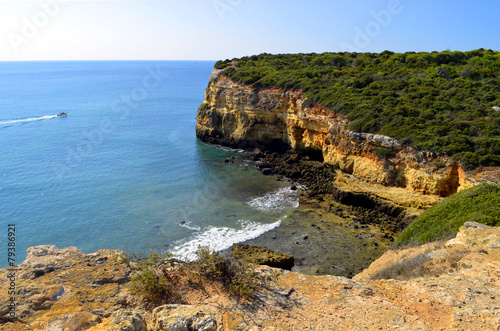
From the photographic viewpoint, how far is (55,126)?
171 ft

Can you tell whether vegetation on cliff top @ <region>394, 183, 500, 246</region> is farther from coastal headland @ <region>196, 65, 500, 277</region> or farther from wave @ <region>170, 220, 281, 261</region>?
wave @ <region>170, 220, 281, 261</region>

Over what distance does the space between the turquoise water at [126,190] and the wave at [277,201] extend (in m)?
0.09

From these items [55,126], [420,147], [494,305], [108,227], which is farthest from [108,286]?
[55,126]

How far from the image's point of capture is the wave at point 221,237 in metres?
21.2

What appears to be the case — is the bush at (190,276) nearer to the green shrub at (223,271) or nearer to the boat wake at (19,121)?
the green shrub at (223,271)

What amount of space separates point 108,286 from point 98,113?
62781mm

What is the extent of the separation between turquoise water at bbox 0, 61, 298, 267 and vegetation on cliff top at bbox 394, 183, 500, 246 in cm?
1068

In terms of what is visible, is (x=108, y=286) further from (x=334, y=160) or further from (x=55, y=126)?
(x=55, y=126)

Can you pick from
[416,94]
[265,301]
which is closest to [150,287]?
[265,301]

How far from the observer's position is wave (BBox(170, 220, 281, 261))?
69.6 ft

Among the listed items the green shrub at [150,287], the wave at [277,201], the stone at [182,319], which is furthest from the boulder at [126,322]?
the wave at [277,201]

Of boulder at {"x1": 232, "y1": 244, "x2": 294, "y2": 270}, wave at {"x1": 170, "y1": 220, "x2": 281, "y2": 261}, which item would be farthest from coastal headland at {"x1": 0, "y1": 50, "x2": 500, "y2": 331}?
boulder at {"x1": 232, "y1": 244, "x2": 294, "y2": 270}

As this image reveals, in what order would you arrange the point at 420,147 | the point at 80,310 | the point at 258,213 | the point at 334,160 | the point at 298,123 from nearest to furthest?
the point at 80,310 < the point at 420,147 < the point at 258,213 < the point at 334,160 < the point at 298,123

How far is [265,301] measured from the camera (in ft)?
28.9
